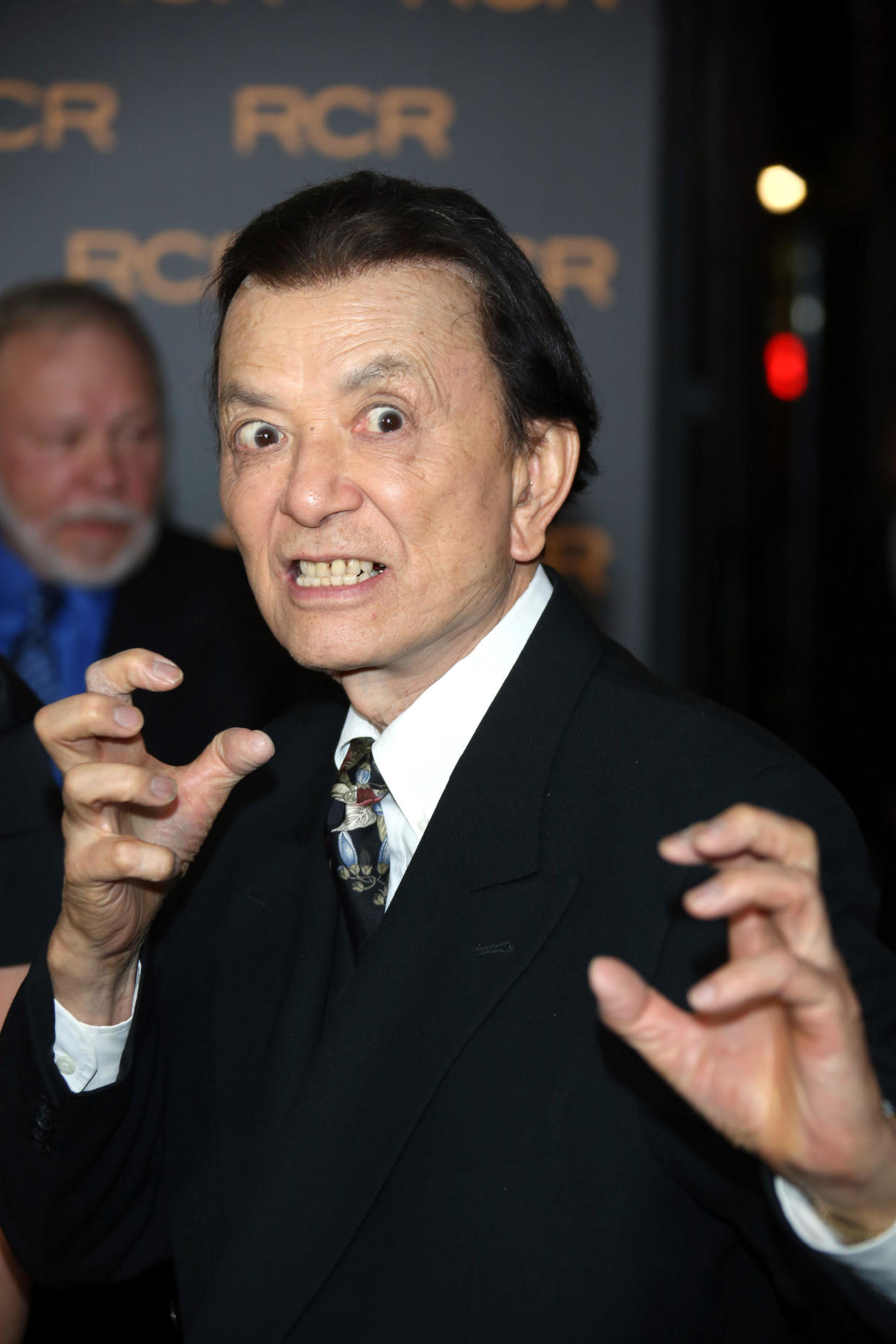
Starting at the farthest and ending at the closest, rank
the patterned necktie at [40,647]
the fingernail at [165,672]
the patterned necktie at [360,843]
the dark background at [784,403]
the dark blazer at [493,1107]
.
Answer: the dark background at [784,403], the patterned necktie at [40,647], the patterned necktie at [360,843], the fingernail at [165,672], the dark blazer at [493,1107]

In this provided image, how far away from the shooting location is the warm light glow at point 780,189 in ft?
12.3

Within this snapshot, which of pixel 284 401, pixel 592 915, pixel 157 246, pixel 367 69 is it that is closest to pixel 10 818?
pixel 284 401

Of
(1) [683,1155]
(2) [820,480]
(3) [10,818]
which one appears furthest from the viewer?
(2) [820,480]

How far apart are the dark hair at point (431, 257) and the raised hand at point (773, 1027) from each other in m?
0.72

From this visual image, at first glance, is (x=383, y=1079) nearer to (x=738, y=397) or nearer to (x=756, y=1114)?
(x=756, y=1114)

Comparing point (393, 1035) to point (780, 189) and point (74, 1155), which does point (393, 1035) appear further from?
point (780, 189)

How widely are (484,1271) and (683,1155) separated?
200 millimetres

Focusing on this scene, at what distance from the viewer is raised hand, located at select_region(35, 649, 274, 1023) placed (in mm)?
1222

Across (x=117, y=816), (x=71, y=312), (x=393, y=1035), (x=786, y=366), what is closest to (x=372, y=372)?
(x=117, y=816)

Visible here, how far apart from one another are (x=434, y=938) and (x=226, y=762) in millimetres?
281

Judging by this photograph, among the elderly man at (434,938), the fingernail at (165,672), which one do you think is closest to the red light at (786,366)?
the elderly man at (434,938)

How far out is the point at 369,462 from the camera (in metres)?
1.36

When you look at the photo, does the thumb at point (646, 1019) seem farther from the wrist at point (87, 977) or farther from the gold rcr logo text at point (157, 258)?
the gold rcr logo text at point (157, 258)

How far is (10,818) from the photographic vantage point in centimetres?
174
